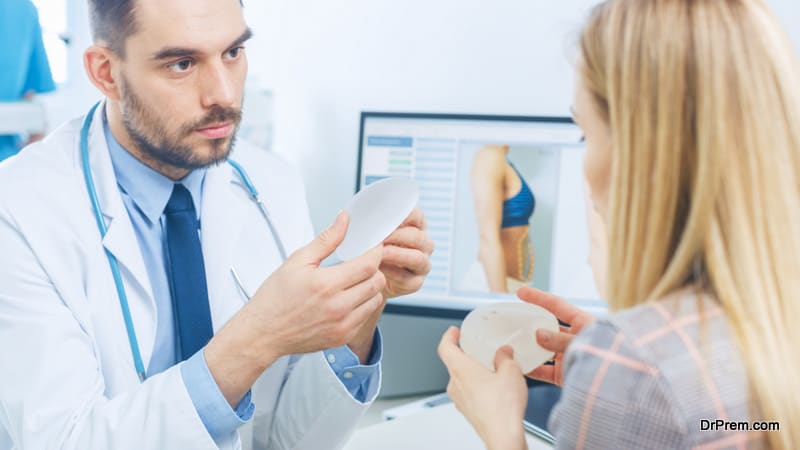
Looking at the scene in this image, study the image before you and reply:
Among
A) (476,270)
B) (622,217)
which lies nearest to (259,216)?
(476,270)

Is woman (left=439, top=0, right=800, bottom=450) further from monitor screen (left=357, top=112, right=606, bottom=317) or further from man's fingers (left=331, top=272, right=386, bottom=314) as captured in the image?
monitor screen (left=357, top=112, right=606, bottom=317)

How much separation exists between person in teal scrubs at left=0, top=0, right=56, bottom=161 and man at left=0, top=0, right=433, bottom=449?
45.0 inches

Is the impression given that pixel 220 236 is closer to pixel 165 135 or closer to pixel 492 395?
pixel 165 135

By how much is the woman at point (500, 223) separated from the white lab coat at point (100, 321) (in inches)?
13.8

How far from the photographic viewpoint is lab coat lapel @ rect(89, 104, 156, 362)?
100 cm

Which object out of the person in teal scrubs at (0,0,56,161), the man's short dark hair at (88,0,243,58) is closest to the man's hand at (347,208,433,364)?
the man's short dark hair at (88,0,243,58)

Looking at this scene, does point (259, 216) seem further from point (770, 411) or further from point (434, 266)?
point (770, 411)

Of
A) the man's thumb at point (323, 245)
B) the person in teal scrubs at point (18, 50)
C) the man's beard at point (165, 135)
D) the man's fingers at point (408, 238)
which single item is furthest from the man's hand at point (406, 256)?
the person in teal scrubs at point (18, 50)

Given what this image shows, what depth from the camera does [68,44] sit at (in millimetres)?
2623

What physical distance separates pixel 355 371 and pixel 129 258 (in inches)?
13.9

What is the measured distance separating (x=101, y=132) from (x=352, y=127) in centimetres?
63

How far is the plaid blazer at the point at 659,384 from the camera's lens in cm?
54

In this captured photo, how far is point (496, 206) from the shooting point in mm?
1344

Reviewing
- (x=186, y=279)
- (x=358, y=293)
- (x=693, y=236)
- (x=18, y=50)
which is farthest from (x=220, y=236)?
(x=18, y=50)
